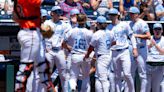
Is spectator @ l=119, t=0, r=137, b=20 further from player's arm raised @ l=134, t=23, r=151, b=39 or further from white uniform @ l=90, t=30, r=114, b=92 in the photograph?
white uniform @ l=90, t=30, r=114, b=92

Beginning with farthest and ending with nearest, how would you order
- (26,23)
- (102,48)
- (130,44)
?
(130,44) → (102,48) → (26,23)

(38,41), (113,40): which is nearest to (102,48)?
(113,40)

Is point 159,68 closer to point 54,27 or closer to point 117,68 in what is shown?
point 117,68

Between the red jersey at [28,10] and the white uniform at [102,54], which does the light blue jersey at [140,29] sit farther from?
the red jersey at [28,10]

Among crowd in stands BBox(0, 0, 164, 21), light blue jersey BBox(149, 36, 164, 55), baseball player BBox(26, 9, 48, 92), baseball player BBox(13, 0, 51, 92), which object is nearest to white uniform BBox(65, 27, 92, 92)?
crowd in stands BBox(0, 0, 164, 21)

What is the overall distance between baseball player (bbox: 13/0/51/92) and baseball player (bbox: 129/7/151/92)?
314 centimetres

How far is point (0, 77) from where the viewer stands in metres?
10.1

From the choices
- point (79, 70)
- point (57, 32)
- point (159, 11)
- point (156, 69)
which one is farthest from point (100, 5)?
point (79, 70)

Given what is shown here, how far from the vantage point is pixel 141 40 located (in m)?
9.68

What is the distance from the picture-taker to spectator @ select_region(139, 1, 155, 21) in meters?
11.0

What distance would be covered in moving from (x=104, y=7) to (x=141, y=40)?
1.90 meters

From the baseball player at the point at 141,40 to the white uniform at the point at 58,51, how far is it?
143 cm

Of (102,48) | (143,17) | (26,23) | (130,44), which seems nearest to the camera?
(26,23)

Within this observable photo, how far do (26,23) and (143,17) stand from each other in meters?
4.71
